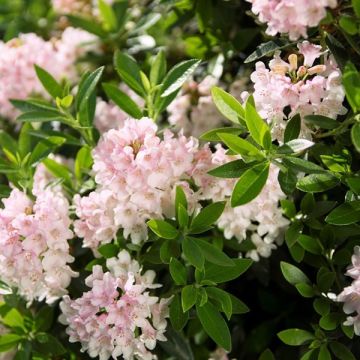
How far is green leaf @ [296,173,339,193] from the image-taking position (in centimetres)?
121

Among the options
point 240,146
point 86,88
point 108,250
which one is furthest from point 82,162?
point 240,146

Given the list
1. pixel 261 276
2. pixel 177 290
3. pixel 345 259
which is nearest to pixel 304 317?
pixel 261 276

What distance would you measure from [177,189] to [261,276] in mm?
395

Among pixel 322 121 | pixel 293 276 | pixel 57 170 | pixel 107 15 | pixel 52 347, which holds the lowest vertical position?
pixel 52 347

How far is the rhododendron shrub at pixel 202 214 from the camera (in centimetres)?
119

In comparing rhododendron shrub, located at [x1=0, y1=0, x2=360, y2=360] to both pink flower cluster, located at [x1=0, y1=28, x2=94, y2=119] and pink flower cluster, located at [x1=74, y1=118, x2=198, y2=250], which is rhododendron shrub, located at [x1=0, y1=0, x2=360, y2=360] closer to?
pink flower cluster, located at [x1=74, y1=118, x2=198, y2=250]

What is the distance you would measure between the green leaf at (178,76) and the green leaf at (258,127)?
274 millimetres

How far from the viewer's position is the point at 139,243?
133cm

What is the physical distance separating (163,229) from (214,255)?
11cm

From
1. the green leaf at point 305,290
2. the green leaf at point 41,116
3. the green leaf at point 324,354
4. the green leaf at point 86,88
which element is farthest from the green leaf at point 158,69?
the green leaf at point 324,354

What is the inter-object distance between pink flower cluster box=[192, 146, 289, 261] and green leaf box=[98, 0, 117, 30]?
825 mm

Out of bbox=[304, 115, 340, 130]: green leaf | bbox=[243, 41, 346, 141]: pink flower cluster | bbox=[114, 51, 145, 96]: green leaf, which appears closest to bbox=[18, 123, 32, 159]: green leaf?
bbox=[114, 51, 145, 96]: green leaf

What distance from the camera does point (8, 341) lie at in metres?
1.45

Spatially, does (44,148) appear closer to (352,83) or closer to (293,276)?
(293,276)
